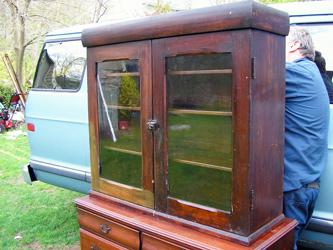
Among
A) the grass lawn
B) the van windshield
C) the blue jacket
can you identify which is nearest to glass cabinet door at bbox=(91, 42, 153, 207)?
the blue jacket

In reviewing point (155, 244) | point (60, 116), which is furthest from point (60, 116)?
point (155, 244)

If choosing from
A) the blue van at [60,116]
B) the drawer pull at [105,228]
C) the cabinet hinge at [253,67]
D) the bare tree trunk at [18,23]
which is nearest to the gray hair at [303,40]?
the cabinet hinge at [253,67]

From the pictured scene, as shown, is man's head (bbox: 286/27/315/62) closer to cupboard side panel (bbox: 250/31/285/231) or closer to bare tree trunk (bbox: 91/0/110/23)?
cupboard side panel (bbox: 250/31/285/231)

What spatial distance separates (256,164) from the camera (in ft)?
Result: 5.30

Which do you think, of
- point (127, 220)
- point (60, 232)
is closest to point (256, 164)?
point (127, 220)

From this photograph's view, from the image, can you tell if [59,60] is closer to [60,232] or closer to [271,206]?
[60,232]

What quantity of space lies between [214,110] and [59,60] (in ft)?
7.76

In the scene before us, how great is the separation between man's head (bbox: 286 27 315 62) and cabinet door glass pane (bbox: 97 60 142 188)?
809mm

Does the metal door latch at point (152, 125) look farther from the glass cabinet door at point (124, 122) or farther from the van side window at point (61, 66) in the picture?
the van side window at point (61, 66)

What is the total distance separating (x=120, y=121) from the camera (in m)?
2.10

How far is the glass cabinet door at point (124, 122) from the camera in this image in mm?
1917

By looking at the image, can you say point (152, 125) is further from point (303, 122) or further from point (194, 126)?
point (303, 122)

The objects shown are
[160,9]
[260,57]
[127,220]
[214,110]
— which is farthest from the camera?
[160,9]

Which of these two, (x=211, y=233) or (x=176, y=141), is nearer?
(x=211, y=233)
